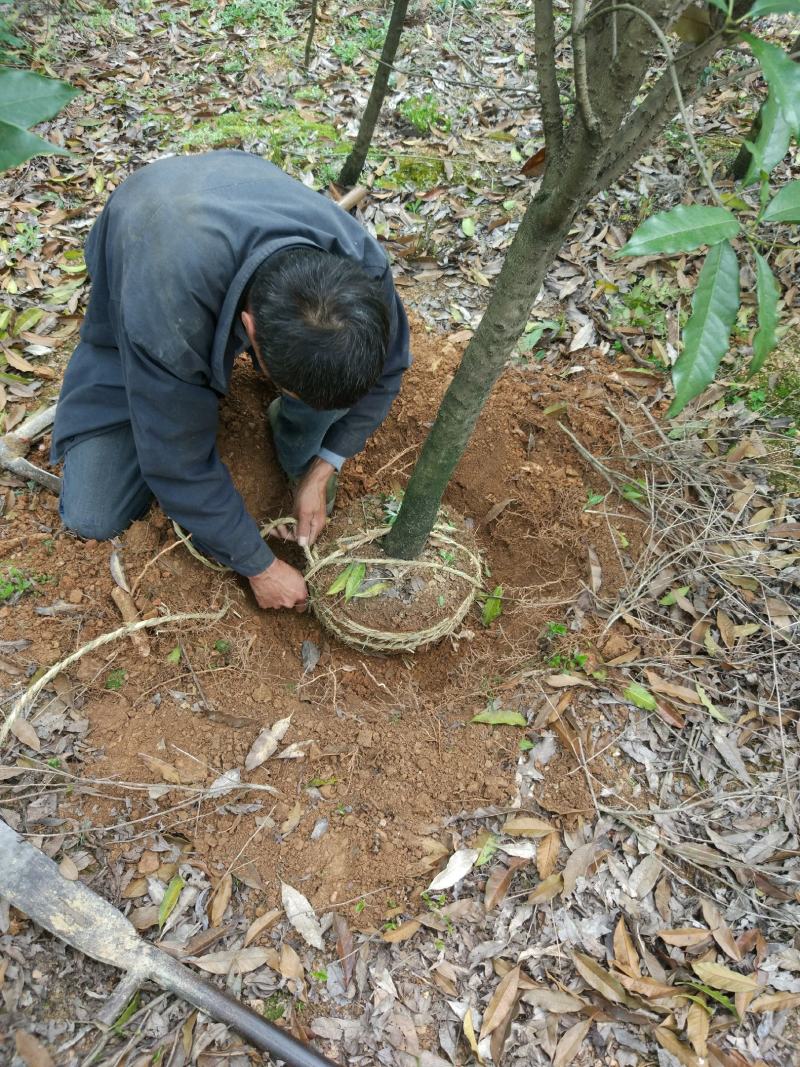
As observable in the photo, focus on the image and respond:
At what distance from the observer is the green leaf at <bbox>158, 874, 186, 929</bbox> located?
1688 mm

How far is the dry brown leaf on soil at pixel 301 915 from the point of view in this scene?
5.59 feet

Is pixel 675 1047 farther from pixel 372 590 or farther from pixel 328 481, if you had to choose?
pixel 328 481

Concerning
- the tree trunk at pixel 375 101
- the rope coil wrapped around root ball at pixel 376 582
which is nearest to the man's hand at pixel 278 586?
the rope coil wrapped around root ball at pixel 376 582

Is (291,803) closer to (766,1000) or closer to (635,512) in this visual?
(766,1000)

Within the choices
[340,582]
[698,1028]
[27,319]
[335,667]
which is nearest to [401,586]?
[340,582]

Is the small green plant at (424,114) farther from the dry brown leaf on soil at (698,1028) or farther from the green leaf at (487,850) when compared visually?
the dry brown leaf on soil at (698,1028)

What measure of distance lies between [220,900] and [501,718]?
0.91 meters

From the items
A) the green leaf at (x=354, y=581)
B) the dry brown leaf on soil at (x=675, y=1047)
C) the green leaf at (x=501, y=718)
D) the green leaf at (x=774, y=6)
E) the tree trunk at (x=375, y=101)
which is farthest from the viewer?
the tree trunk at (x=375, y=101)

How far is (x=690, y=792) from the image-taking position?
194 centimetres

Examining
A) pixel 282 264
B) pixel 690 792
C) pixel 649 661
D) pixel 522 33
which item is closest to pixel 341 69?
pixel 522 33

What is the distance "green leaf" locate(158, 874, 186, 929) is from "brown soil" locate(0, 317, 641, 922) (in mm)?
86

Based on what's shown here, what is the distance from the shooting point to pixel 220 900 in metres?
1.73

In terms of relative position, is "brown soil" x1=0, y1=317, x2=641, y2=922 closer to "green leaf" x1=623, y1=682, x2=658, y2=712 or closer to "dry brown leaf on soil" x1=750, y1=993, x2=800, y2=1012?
"green leaf" x1=623, y1=682, x2=658, y2=712

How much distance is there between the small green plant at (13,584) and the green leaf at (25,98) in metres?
1.77
